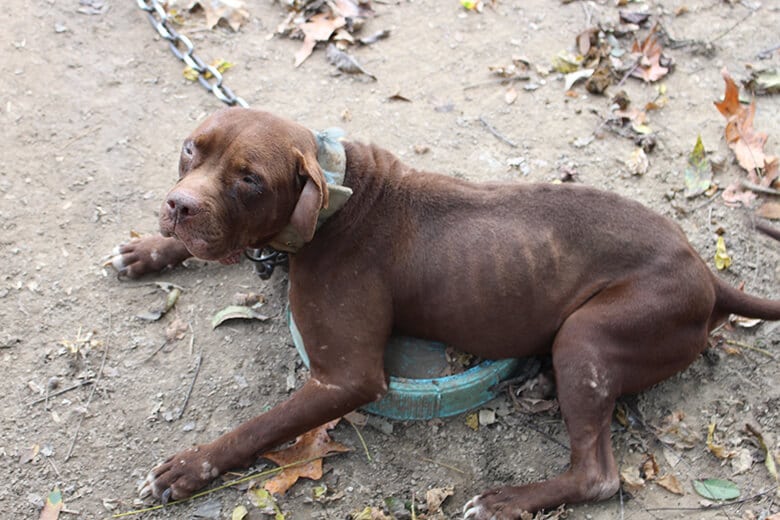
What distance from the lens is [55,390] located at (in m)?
4.29

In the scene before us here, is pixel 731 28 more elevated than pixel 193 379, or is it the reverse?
pixel 731 28

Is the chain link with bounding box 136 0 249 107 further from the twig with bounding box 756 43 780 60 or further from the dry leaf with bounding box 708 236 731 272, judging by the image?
the twig with bounding box 756 43 780 60

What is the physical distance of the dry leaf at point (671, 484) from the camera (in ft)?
13.0

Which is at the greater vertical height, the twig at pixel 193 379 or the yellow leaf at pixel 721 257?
the yellow leaf at pixel 721 257

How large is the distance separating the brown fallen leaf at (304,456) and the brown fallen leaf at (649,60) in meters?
3.84

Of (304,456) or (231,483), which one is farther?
(304,456)

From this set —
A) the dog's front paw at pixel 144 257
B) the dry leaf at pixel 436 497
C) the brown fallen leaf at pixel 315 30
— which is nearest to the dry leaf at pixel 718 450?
the dry leaf at pixel 436 497

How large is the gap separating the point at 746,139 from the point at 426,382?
3113 millimetres

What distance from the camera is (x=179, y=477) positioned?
12.8 ft

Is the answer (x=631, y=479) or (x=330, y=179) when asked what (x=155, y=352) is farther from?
(x=631, y=479)

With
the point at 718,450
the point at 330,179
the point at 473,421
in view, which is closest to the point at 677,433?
the point at 718,450

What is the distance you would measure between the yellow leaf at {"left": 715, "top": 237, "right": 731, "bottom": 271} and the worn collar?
2.48 metres

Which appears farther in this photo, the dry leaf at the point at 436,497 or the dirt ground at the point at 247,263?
the dirt ground at the point at 247,263

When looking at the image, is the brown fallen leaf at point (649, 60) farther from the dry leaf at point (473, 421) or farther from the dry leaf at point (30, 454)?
the dry leaf at point (30, 454)
